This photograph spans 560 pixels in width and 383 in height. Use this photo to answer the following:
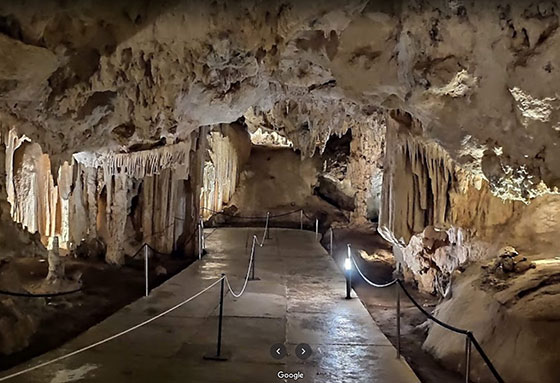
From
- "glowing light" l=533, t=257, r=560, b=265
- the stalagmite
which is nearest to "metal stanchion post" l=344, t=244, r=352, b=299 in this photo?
"glowing light" l=533, t=257, r=560, b=265

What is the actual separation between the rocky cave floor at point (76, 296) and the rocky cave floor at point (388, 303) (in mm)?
4207

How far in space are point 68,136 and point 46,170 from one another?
3.88m

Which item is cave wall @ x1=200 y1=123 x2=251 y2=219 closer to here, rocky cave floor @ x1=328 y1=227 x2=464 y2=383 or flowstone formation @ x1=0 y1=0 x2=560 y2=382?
rocky cave floor @ x1=328 y1=227 x2=464 y2=383

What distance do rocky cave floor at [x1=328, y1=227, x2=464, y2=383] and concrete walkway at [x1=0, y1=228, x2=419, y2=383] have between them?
73 cm

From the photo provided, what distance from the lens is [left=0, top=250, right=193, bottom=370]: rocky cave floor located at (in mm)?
6719

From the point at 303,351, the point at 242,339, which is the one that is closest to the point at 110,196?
the point at 242,339

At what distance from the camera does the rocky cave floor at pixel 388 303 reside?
6625 millimetres

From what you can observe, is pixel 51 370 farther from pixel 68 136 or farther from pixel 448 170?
pixel 448 170

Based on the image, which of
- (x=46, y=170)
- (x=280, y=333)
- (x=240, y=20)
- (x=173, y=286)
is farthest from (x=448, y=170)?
(x=46, y=170)

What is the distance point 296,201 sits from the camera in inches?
775

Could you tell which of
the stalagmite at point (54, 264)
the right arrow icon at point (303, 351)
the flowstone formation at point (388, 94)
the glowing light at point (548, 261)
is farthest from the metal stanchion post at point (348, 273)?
the stalagmite at point (54, 264)

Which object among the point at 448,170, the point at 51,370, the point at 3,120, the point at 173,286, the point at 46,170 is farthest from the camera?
the point at 46,170

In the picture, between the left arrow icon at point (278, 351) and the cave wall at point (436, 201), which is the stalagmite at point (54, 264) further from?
the cave wall at point (436, 201)

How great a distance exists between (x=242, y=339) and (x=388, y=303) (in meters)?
5.01
